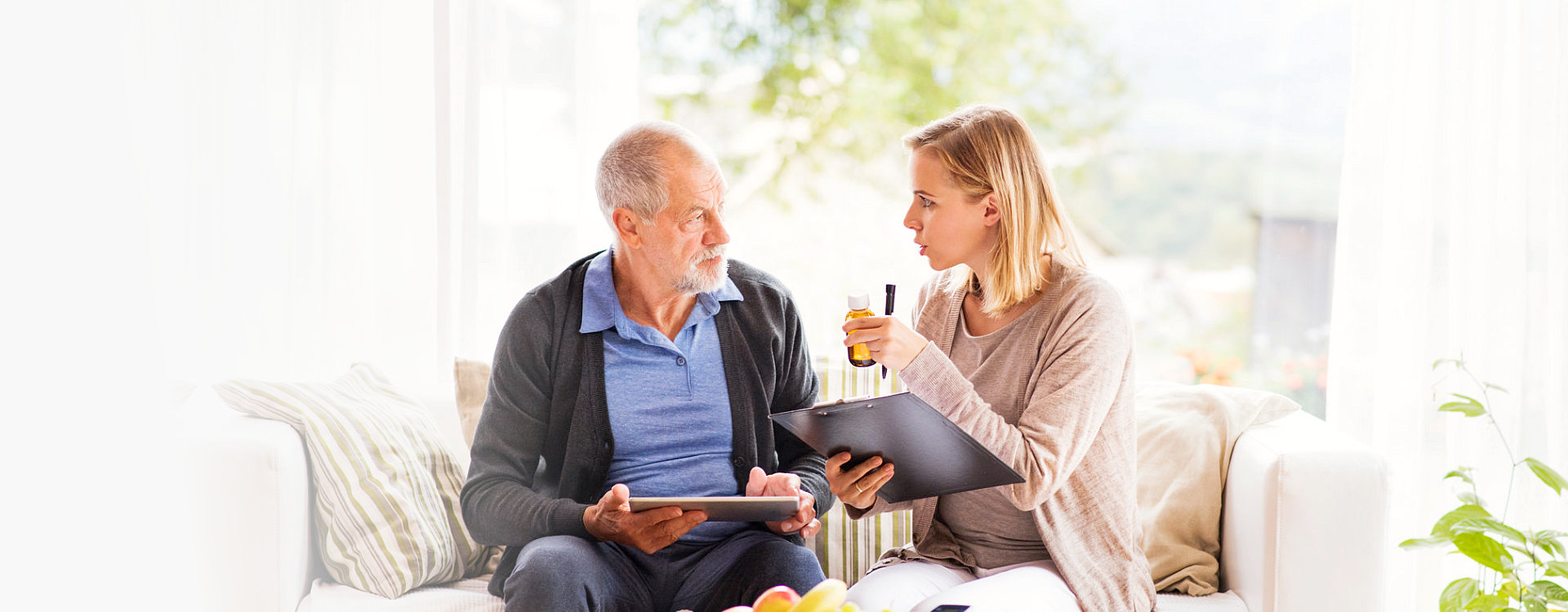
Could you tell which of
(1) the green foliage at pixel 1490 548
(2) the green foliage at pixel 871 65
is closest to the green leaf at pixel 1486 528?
(1) the green foliage at pixel 1490 548

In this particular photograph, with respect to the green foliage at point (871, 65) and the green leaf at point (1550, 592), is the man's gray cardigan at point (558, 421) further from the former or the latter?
the green foliage at point (871, 65)

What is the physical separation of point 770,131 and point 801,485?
3.05 meters

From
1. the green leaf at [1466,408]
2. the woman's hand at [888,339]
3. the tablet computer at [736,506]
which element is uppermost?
the woman's hand at [888,339]

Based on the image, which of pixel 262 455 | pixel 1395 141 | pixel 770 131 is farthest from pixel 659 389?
pixel 770 131

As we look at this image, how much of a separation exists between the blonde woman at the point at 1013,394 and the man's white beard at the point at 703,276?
13.1 inches

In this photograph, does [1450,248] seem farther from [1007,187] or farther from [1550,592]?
[1007,187]

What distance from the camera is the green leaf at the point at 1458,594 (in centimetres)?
191

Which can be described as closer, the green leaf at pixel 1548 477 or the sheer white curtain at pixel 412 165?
the green leaf at pixel 1548 477

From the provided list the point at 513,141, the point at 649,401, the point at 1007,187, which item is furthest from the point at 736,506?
the point at 513,141

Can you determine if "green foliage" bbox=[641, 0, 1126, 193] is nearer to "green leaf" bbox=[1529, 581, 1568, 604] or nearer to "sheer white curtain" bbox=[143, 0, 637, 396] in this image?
"sheer white curtain" bbox=[143, 0, 637, 396]

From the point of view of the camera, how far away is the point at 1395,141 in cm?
232

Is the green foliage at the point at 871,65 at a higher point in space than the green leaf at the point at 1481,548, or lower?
higher

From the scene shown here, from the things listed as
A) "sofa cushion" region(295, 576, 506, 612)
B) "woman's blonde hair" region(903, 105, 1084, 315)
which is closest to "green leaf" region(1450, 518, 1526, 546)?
"woman's blonde hair" region(903, 105, 1084, 315)

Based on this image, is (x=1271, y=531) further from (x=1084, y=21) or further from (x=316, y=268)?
(x=1084, y=21)
